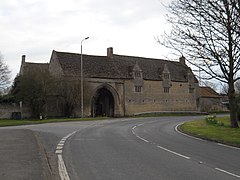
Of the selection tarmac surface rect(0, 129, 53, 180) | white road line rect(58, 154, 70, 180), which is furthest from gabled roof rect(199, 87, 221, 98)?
white road line rect(58, 154, 70, 180)

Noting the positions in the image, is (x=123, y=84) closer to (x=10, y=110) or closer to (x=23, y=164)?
(x=10, y=110)

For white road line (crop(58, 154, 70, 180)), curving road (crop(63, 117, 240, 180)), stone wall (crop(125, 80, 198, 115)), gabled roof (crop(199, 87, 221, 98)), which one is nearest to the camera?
white road line (crop(58, 154, 70, 180))

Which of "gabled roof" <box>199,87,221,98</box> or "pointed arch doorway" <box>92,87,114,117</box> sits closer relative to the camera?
"pointed arch doorway" <box>92,87,114,117</box>

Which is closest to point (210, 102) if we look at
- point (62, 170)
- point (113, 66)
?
point (113, 66)

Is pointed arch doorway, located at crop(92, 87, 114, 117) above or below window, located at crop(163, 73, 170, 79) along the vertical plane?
below

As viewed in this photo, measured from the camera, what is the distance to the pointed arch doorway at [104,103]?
6838 cm

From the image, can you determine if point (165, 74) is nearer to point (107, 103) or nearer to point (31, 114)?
point (107, 103)

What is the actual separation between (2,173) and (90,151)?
5789 mm

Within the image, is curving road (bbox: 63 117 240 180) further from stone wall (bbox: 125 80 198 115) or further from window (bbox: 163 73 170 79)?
window (bbox: 163 73 170 79)

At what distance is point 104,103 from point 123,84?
5213 mm

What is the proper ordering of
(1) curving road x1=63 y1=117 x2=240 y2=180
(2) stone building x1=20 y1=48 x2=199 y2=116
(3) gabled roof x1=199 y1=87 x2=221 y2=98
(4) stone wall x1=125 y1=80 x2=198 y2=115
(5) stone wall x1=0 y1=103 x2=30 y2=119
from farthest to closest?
1. (3) gabled roof x1=199 y1=87 x2=221 y2=98
2. (4) stone wall x1=125 y1=80 x2=198 y2=115
3. (2) stone building x1=20 y1=48 x2=199 y2=116
4. (5) stone wall x1=0 y1=103 x2=30 y2=119
5. (1) curving road x1=63 y1=117 x2=240 y2=180

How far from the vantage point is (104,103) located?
71.1 m

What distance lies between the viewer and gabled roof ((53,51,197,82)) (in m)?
64.0

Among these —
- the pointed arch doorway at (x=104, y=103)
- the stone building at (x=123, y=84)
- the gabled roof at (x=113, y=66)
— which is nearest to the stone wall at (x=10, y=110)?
the stone building at (x=123, y=84)
